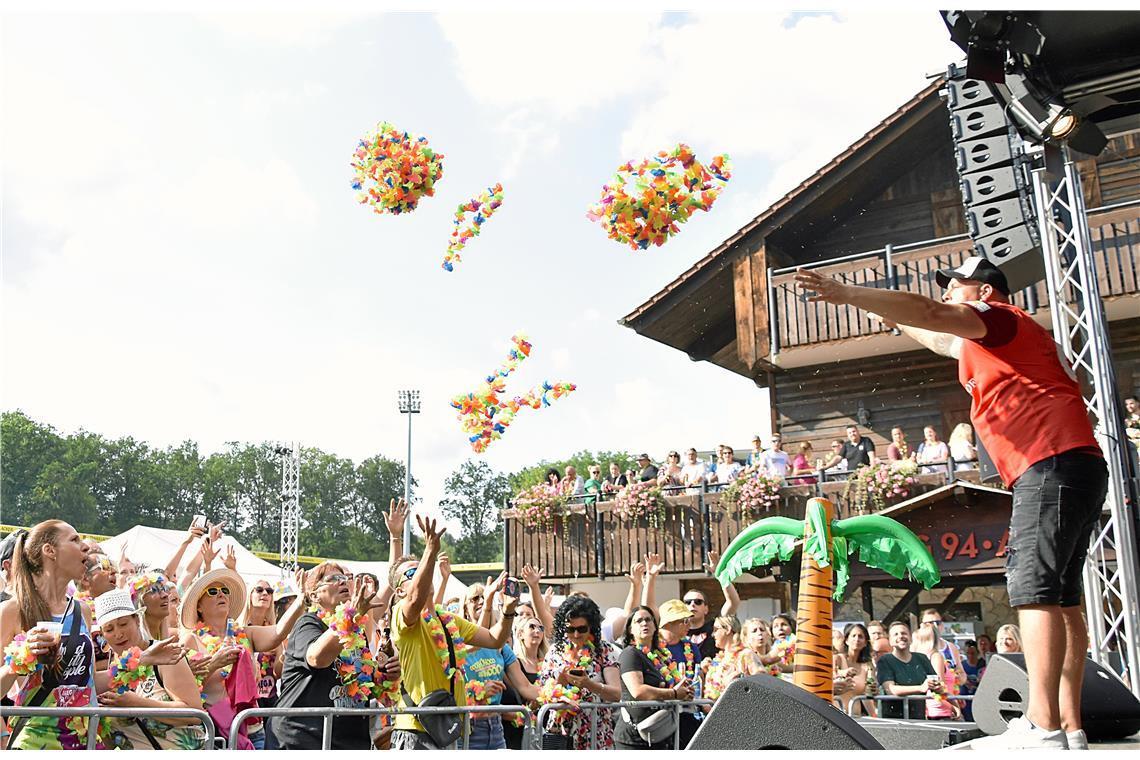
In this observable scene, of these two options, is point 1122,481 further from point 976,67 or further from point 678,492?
point 678,492

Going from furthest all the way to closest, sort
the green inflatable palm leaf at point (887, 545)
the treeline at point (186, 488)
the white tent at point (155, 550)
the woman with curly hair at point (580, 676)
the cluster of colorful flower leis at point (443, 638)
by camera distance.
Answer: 1. the treeline at point (186, 488)
2. the white tent at point (155, 550)
3. the woman with curly hair at point (580, 676)
4. the cluster of colorful flower leis at point (443, 638)
5. the green inflatable palm leaf at point (887, 545)

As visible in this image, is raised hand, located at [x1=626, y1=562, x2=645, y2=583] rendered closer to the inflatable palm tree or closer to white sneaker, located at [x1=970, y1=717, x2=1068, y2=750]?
the inflatable palm tree

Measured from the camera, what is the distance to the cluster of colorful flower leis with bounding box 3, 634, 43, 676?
3562 mm

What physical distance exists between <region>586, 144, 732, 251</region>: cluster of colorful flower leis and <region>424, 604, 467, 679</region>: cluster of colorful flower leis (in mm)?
5744

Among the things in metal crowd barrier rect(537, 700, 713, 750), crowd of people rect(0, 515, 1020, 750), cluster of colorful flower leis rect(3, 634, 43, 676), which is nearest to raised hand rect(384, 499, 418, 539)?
crowd of people rect(0, 515, 1020, 750)

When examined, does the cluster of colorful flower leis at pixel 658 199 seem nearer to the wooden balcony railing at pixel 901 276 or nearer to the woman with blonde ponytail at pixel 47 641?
the wooden balcony railing at pixel 901 276

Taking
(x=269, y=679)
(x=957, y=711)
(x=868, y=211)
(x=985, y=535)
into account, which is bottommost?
(x=957, y=711)

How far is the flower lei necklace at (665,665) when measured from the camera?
588cm

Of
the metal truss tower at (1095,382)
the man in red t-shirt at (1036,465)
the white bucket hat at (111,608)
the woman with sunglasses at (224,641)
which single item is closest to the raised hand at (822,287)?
the man in red t-shirt at (1036,465)

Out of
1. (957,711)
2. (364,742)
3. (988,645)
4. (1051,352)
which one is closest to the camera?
(1051,352)

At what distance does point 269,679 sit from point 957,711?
4.75 m

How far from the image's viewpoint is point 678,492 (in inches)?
585

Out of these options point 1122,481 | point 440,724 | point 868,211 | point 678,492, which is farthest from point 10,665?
point 868,211

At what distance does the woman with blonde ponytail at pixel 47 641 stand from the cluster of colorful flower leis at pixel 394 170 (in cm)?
640
